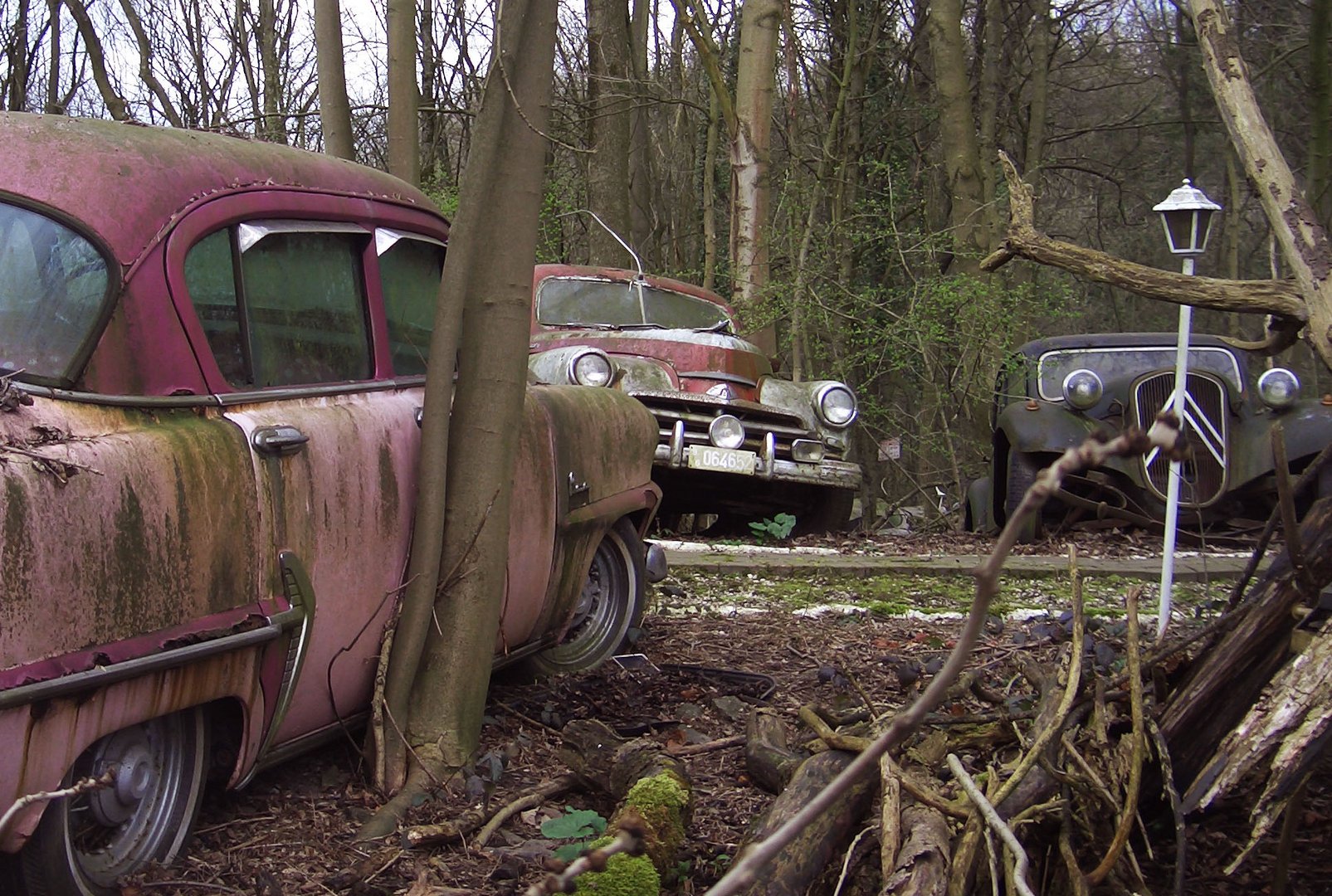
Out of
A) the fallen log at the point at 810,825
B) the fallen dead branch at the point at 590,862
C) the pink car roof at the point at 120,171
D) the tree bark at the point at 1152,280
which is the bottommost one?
the fallen log at the point at 810,825

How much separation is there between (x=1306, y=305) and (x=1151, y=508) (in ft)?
22.2

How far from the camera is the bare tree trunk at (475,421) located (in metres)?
3.56

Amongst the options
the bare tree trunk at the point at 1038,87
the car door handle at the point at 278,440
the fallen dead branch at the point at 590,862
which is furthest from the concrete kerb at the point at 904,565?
the bare tree trunk at the point at 1038,87

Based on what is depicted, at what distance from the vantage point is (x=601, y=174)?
54.0ft

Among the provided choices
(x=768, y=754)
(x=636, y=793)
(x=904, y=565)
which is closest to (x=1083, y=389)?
(x=904, y=565)

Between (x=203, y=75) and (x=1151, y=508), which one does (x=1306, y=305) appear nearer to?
(x=1151, y=508)

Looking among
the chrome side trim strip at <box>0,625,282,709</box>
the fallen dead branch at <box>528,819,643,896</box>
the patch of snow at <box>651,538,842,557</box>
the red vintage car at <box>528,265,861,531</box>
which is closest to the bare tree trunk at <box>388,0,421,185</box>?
the red vintage car at <box>528,265,861,531</box>

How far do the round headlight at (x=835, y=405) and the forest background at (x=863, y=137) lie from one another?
79.3 inches

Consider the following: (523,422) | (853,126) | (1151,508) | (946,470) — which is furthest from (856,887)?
(853,126)

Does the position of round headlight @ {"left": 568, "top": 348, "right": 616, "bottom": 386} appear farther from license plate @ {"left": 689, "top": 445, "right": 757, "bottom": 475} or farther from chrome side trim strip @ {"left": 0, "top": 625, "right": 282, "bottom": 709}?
chrome side trim strip @ {"left": 0, "top": 625, "right": 282, "bottom": 709}

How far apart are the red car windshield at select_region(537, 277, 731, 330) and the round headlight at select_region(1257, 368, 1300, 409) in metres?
3.99

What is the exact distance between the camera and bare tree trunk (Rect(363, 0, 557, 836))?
3559 millimetres

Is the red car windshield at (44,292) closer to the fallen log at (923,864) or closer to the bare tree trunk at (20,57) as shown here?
the fallen log at (923,864)

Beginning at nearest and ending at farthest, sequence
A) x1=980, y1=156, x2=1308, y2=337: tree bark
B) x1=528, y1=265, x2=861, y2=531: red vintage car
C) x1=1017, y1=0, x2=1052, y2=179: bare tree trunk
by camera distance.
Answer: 1. x1=980, y1=156, x2=1308, y2=337: tree bark
2. x1=528, y1=265, x2=861, y2=531: red vintage car
3. x1=1017, y1=0, x2=1052, y2=179: bare tree trunk
